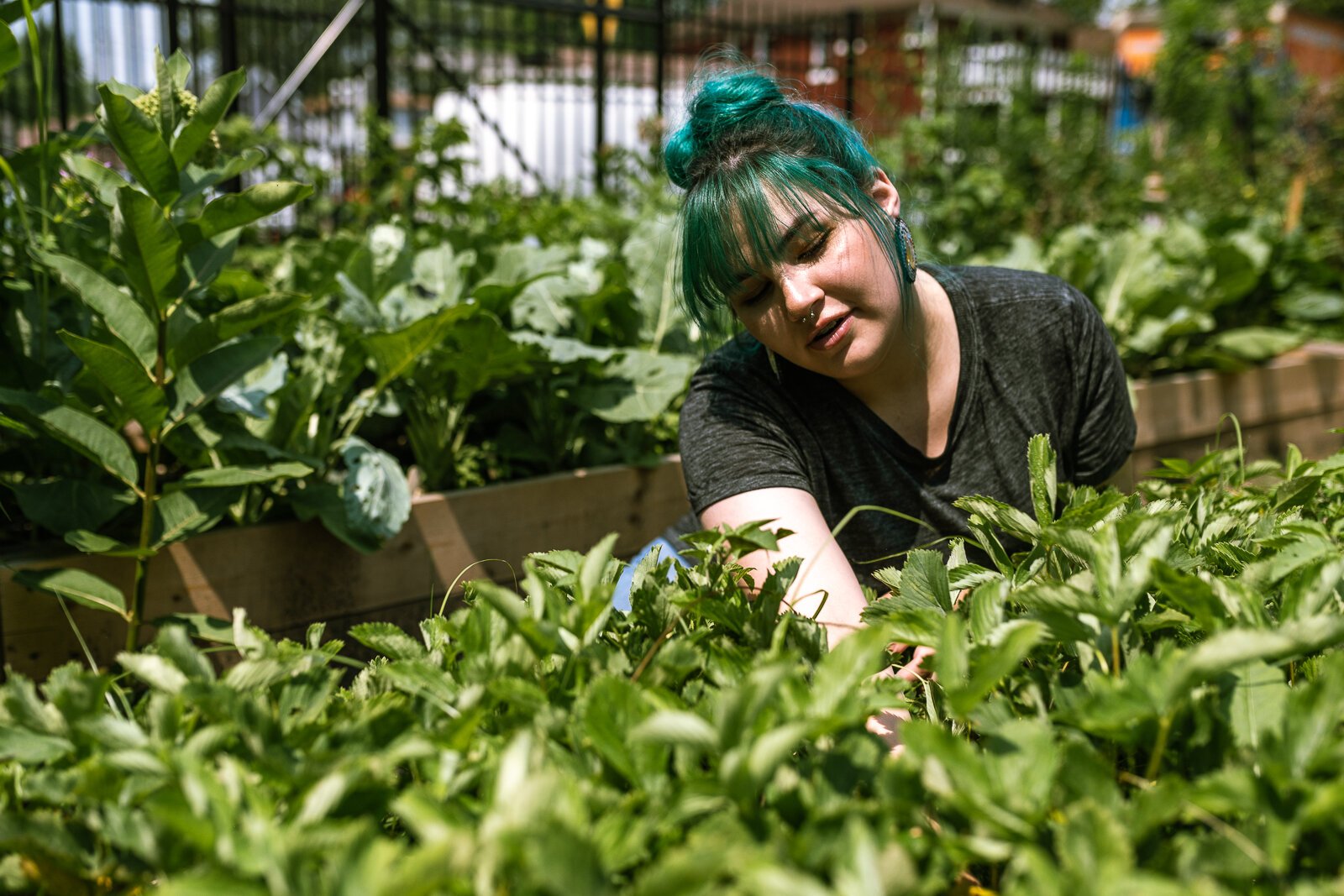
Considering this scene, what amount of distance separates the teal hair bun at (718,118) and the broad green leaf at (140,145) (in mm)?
802

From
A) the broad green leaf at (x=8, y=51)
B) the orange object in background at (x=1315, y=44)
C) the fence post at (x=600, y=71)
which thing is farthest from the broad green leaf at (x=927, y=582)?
the orange object in background at (x=1315, y=44)

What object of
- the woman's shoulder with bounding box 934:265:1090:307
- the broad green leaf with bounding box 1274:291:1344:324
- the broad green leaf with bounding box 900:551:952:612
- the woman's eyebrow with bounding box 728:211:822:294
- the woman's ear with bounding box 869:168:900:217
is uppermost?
the woman's ear with bounding box 869:168:900:217

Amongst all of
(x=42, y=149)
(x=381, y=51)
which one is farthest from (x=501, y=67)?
(x=42, y=149)

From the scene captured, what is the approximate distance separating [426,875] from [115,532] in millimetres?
1954

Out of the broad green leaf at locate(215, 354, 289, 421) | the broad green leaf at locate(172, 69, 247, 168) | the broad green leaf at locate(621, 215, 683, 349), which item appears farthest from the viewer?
the broad green leaf at locate(621, 215, 683, 349)

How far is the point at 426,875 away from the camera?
0.58m

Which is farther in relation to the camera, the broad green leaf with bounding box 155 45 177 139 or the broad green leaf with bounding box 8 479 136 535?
the broad green leaf with bounding box 8 479 136 535

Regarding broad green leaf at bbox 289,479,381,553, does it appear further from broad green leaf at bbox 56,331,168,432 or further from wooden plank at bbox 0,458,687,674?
broad green leaf at bbox 56,331,168,432

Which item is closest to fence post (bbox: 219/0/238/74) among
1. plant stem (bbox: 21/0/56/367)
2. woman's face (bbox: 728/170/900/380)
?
plant stem (bbox: 21/0/56/367)

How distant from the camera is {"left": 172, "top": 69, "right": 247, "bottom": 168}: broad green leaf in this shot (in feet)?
5.53

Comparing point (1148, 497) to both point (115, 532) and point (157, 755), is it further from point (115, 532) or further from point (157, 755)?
point (115, 532)

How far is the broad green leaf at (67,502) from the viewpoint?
204 cm

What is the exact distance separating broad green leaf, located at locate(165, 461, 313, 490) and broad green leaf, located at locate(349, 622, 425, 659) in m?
1.16

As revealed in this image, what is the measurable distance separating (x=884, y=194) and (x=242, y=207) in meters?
1.11
